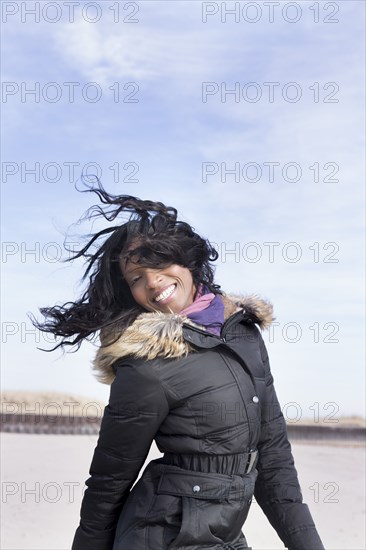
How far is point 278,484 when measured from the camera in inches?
109

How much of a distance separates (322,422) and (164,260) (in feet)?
29.7

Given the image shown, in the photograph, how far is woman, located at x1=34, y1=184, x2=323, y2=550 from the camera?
2434 mm

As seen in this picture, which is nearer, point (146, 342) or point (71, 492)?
point (146, 342)

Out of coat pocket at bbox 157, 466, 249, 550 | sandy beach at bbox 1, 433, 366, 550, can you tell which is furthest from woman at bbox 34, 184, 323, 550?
sandy beach at bbox 1, 433, 366, 550

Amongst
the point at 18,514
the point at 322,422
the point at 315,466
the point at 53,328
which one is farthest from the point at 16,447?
the point at 53,328

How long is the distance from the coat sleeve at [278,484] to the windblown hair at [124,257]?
1.43 ft

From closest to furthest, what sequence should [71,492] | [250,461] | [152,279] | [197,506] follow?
[197,506] < [250,461] < [152,279] < [71,492]

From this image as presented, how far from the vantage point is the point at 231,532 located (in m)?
2.50

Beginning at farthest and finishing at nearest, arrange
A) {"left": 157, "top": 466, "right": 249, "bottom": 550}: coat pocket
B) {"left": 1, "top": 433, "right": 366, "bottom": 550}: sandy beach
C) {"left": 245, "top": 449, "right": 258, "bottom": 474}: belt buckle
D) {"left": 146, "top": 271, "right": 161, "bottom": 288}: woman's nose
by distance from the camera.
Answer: {"left": 1, "top": 433, "right": 366, "bottom": 550}: sandy beach, {"left": 146, "top": 271, "right": 161, "bottom": 288}: woman's nose, {"left": 245, "top": 449, "right": 258, "bottom": 474}: belt buckle, {"left": 157, "top": 466, "right": 249, "bottom": 550}: coat pocket

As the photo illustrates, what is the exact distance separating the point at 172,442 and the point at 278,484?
0.51m

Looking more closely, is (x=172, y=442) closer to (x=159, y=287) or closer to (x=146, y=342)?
(x=146, y=342)

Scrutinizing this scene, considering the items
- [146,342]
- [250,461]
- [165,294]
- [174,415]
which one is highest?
[165,294]

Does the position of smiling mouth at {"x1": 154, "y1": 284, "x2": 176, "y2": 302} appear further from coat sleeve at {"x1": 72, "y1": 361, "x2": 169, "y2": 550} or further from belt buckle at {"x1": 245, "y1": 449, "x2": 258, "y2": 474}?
belt buckle at {"x1": 245, "y1": 449, "x2": 258, "y2": 474}

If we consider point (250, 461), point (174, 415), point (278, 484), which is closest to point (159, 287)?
point (174, 415)
